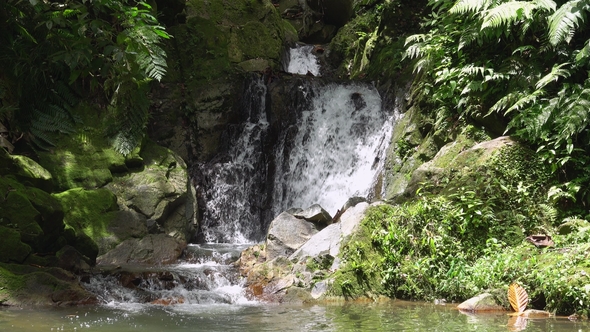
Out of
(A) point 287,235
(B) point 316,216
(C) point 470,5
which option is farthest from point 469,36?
(A) point 287,235

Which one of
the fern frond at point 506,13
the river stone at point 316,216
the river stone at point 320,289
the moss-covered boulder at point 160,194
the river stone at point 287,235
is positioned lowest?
the river stone at point 320,289

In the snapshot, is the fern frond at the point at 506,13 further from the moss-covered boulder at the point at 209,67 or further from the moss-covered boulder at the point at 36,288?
the moss-covered boulder at the point at 209,67

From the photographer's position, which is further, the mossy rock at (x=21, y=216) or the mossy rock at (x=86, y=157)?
the mossy rock at (x=86, y=157)

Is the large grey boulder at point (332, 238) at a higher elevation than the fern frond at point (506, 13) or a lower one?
lower

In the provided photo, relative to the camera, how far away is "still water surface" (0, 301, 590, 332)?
4.96 meters

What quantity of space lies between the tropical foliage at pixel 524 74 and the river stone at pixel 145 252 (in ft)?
16.1

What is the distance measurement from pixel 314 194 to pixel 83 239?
17.3 feet

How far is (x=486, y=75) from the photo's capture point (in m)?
8.41

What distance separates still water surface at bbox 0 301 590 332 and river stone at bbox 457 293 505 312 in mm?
158

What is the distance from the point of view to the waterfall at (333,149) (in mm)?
12000

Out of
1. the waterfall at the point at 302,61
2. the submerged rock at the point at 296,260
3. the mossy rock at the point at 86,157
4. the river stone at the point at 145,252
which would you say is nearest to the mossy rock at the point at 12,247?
the river stone at the point at 145,252

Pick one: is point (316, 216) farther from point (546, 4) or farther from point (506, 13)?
point (546, 4)

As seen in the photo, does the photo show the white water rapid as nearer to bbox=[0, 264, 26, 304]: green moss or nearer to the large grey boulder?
the large grey boulder

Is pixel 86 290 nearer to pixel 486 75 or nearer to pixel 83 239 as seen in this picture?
pixel 83 239
